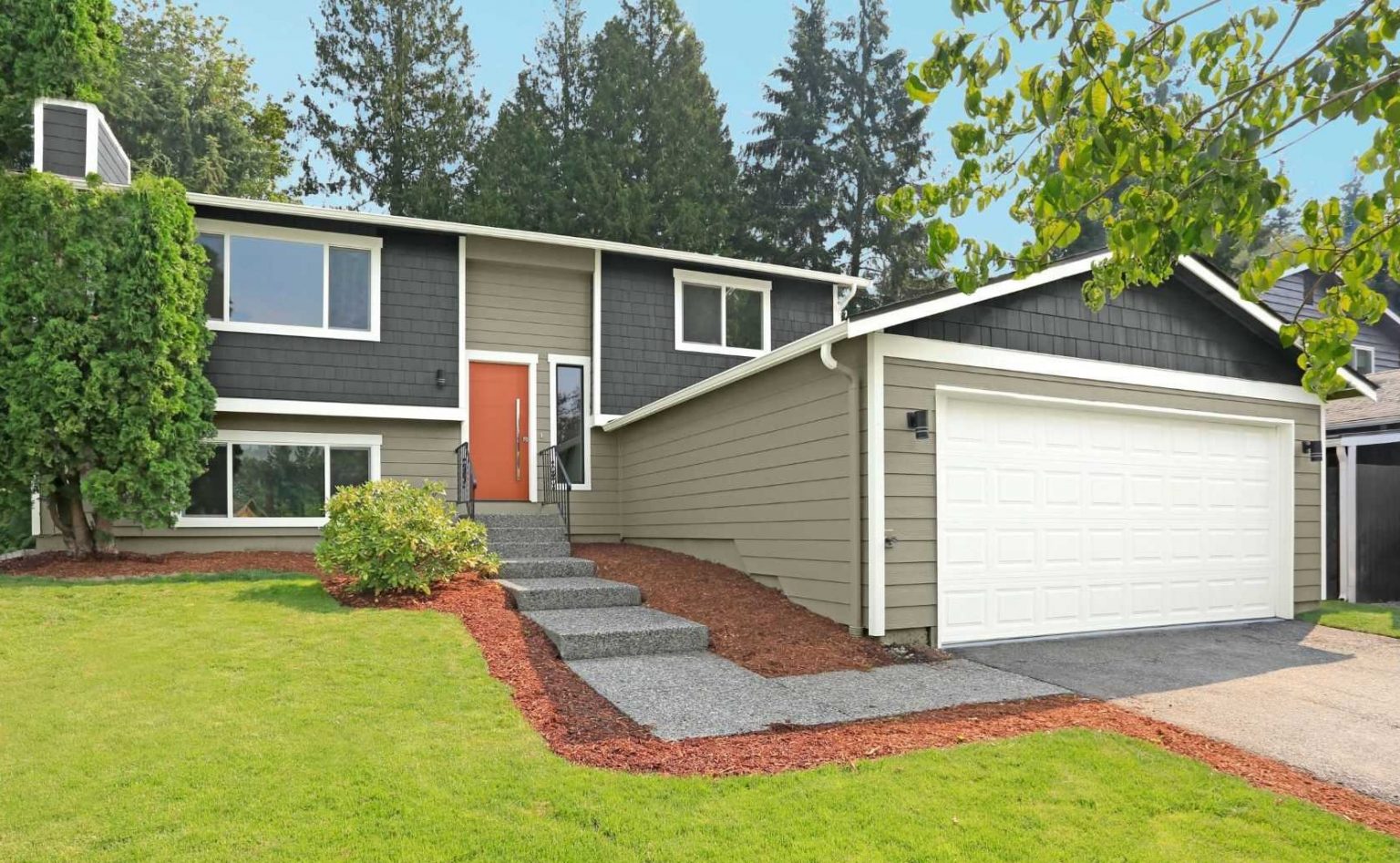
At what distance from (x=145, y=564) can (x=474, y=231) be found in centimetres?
573

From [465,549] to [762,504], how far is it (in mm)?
3047

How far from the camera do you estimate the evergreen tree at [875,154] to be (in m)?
26.7

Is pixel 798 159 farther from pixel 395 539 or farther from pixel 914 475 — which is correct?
pixel 395 539

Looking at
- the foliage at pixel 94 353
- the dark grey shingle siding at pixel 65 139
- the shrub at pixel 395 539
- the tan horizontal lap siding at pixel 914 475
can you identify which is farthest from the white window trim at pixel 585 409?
the tan horizontal lap siding at pixel 914 475

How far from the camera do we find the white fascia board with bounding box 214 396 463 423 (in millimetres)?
10969

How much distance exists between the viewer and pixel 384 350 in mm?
11758

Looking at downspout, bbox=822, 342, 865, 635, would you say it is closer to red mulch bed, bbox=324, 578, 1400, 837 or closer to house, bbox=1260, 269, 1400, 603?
red mulch bed, bbox=324, 578, 1400, 837

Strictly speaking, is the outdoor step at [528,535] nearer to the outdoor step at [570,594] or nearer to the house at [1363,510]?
the outdoor step at [570,594]

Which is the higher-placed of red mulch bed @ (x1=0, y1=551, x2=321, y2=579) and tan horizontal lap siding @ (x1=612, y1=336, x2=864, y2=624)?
tan horizontal lap siding @ (x1=612, y1=336, x2=864, y2=624)

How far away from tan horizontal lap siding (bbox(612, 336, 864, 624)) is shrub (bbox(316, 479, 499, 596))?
267 cm

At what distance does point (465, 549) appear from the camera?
8.88m

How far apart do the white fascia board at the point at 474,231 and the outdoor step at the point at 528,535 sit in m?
4.08

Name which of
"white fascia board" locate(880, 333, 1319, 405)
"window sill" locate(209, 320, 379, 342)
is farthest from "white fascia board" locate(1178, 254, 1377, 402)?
"window sill" locate(209, 320, 379, 342)

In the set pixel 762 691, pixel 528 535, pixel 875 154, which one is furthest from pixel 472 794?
pixel 875 154
